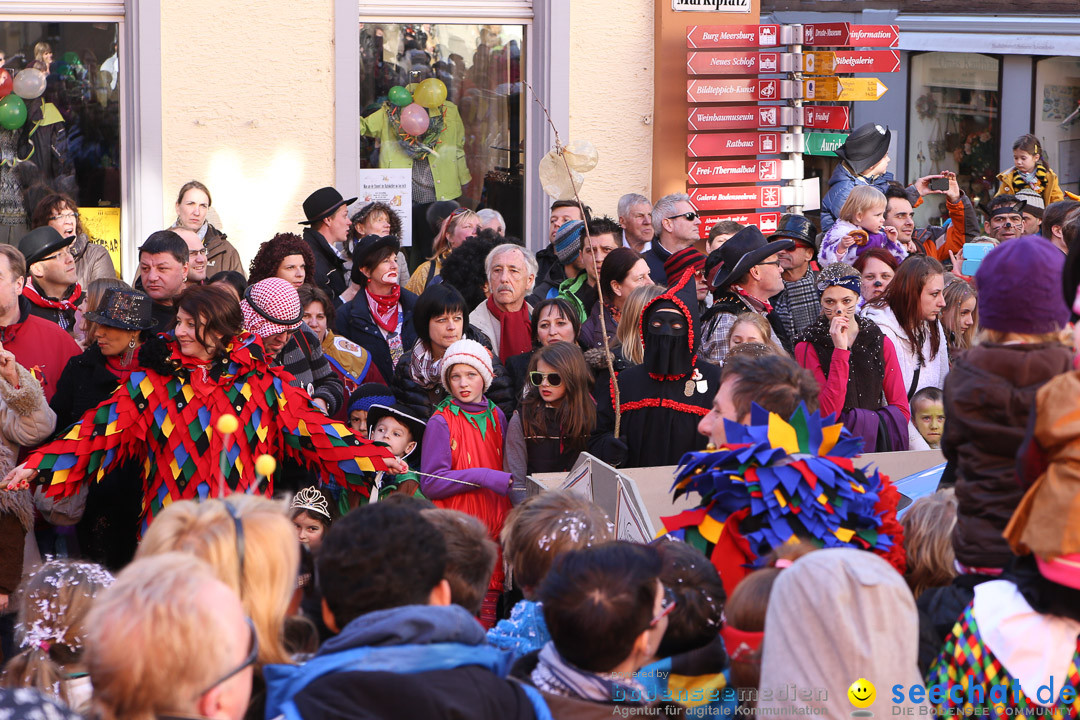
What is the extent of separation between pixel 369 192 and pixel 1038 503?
6910mm

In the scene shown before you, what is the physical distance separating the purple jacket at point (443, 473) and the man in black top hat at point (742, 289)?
1.38 metres

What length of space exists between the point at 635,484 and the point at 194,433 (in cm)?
162

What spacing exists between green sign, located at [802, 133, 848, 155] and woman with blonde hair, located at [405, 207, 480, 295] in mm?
3310

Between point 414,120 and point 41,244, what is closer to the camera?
point 41,244

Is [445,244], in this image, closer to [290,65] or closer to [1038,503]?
[290,65]

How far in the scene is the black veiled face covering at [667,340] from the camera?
15.5ft

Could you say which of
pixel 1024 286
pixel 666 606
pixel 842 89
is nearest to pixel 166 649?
pixel 666 606

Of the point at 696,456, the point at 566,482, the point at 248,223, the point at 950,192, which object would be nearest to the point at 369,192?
the point at 248,223

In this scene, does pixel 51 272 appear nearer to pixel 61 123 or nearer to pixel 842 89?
pixel 61 123

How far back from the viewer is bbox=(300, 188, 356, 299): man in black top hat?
7.46 meters

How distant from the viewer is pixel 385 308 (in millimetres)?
6445

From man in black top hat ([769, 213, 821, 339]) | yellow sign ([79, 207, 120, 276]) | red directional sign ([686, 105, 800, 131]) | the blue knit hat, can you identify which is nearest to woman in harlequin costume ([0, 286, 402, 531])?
the blue knit hat

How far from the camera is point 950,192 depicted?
933cm

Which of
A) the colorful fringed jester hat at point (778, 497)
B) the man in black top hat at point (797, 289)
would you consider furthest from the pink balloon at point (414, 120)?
the colorful fringed jester hat at point (778, 497)
